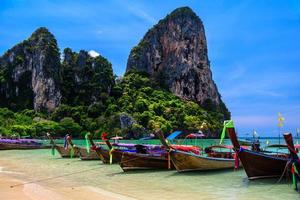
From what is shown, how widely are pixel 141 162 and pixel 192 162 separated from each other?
3194mm

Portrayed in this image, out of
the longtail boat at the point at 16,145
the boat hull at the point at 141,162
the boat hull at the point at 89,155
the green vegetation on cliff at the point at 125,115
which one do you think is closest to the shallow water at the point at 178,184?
the boat hull at the point at 141,162

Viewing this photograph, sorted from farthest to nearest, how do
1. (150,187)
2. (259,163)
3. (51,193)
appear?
(259,163), (150,187), (51,193)

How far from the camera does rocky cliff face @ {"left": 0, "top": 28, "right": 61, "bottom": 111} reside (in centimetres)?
10862

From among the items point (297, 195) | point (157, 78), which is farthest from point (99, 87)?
point (297, 195)

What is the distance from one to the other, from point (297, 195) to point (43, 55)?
100995 millimetres

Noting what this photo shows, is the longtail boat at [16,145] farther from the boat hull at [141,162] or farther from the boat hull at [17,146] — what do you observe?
the boat hull at [141,162]

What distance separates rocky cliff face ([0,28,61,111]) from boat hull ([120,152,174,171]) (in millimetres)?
90614

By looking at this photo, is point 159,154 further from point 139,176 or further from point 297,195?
point 297,195

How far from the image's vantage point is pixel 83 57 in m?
120

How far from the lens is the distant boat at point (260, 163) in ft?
55.8

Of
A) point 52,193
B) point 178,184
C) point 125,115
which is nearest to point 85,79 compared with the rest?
point 125,115

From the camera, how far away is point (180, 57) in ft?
476

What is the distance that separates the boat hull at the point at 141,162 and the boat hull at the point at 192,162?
1885mm

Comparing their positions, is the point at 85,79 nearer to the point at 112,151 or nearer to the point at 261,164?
the point at 112,151
